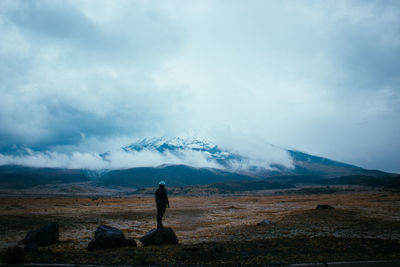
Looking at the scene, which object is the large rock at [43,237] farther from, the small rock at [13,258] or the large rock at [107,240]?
the small rock at [13,258]

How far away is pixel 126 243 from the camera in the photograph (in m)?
16.1

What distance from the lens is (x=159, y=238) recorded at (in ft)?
54.9

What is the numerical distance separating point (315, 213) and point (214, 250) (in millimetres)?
23420

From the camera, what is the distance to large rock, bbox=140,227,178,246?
16.5 meters

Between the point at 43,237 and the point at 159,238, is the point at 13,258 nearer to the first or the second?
the point at 159,238

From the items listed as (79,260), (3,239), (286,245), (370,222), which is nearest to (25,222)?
(3,239)

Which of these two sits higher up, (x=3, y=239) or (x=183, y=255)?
(x=183, y=255)

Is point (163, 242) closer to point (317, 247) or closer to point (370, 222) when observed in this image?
point (317, 247)

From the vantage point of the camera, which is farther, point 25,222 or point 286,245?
point 25,222

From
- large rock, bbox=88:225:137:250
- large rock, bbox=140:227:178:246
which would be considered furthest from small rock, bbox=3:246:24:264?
large rock, bbox=140:227:178:246

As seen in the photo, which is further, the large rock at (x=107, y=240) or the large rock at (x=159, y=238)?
the large rock at (x=159, y=238)

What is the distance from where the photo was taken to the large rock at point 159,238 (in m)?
16.5

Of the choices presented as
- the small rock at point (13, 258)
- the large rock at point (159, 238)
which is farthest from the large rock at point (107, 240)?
the small rock at point (13, 258)

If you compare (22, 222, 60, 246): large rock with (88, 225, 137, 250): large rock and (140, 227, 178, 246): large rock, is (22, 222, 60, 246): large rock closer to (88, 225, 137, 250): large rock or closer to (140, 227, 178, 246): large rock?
(88, 225, 137, 250): large rock
